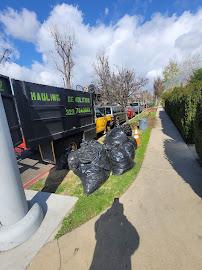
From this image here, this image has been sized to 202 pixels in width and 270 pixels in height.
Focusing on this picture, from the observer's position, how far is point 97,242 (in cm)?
282

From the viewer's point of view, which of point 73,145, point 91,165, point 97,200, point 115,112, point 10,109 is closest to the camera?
Result: point 97,200

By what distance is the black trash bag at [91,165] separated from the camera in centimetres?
435

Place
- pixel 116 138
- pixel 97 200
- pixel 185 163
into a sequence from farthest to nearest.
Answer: pixel 116 138, pixel 185 163, pixel 97 200

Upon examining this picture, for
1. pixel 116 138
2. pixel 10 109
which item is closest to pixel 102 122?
pixel 116 138

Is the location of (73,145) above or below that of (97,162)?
below

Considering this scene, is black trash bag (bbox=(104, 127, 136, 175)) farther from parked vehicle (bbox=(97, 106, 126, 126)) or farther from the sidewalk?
parked vehicle (bbox=(97, 106, 126, 126))

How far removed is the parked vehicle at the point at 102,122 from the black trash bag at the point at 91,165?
17.2ft

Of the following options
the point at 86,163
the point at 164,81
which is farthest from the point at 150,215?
the point at 164,81

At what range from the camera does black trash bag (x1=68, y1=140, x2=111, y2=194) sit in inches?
171

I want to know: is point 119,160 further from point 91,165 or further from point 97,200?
point 97,200

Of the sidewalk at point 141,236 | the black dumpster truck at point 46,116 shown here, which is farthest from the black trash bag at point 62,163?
the sidewalk at point 141,236

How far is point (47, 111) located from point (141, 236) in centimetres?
405

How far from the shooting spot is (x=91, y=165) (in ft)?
15.0

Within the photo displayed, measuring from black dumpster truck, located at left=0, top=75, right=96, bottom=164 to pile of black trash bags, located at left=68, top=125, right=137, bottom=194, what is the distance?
1075 mm
